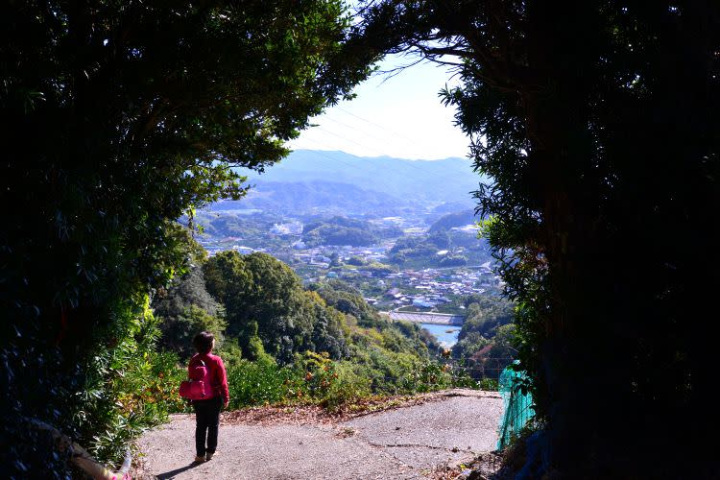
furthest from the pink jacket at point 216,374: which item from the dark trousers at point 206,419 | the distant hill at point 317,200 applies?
the distant hill at point 317,200

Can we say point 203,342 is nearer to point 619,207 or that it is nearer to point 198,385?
point 198,385

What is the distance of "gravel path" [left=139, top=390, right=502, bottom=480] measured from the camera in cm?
516

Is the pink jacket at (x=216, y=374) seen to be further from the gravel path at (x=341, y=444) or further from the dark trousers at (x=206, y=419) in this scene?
the gravel path at (x=341, y=444)

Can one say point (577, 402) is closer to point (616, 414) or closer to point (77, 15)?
point (616, 414)

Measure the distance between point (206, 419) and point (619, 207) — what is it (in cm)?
422

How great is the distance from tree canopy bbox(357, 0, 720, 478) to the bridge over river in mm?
43341

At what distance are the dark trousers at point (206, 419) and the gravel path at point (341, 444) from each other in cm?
19

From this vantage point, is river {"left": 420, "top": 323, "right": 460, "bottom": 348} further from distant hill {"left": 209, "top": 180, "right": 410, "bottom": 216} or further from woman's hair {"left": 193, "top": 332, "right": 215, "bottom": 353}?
distant hill {"left": 209, "top": 180, "right": 410, "bottom": 216}

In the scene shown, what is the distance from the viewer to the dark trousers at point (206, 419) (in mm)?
5117

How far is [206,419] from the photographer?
5180mm

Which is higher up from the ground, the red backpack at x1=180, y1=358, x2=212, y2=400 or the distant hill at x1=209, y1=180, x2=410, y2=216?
the distant hill at x1=209, y1=180, x2=410, y2=216

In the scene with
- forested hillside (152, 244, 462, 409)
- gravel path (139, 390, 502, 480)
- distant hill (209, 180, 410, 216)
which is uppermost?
distant hill (209, 180, 410, 216)

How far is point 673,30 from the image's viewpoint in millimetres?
3064

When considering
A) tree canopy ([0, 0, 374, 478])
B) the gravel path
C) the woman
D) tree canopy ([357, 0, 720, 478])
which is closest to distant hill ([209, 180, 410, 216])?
the gravel path
